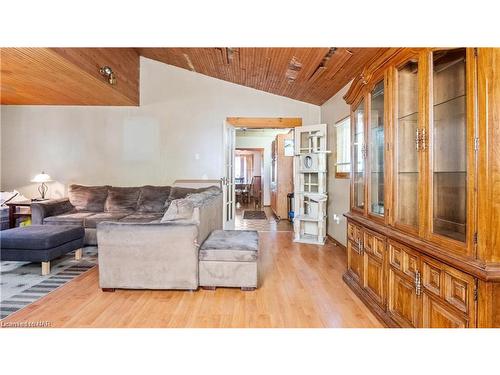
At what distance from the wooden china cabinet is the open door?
3.30m

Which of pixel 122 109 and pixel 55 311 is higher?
pixel 122 109

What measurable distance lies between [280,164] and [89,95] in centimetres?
482

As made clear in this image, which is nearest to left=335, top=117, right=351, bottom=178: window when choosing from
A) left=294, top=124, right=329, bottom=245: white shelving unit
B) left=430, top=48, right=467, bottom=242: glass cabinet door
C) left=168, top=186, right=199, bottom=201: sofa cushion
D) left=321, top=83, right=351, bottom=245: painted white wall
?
left=321, top=83, right=351, bottom=245: painted white wall

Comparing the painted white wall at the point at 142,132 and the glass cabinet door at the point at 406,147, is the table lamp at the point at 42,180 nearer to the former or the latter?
the painted white wall at the point at 142,132

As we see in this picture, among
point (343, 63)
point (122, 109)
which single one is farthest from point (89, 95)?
point (343, 63)

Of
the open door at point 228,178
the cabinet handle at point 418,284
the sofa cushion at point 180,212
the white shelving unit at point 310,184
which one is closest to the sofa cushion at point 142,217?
the open door at point 228,178

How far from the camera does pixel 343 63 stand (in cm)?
360

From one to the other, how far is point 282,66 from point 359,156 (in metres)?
2.13

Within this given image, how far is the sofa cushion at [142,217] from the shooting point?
4449mm

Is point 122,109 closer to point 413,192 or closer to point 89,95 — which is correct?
point 89,95

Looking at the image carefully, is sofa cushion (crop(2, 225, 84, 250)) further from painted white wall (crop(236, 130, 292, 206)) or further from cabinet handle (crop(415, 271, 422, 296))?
painted white wall (crop(236, 130, 292, 206))

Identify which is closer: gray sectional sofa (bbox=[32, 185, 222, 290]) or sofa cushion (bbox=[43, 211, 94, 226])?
gray sectional sofa (bbox=[32, 185, 222, 290])

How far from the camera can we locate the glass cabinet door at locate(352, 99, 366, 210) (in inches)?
107

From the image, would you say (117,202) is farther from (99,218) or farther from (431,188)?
(431,188)
